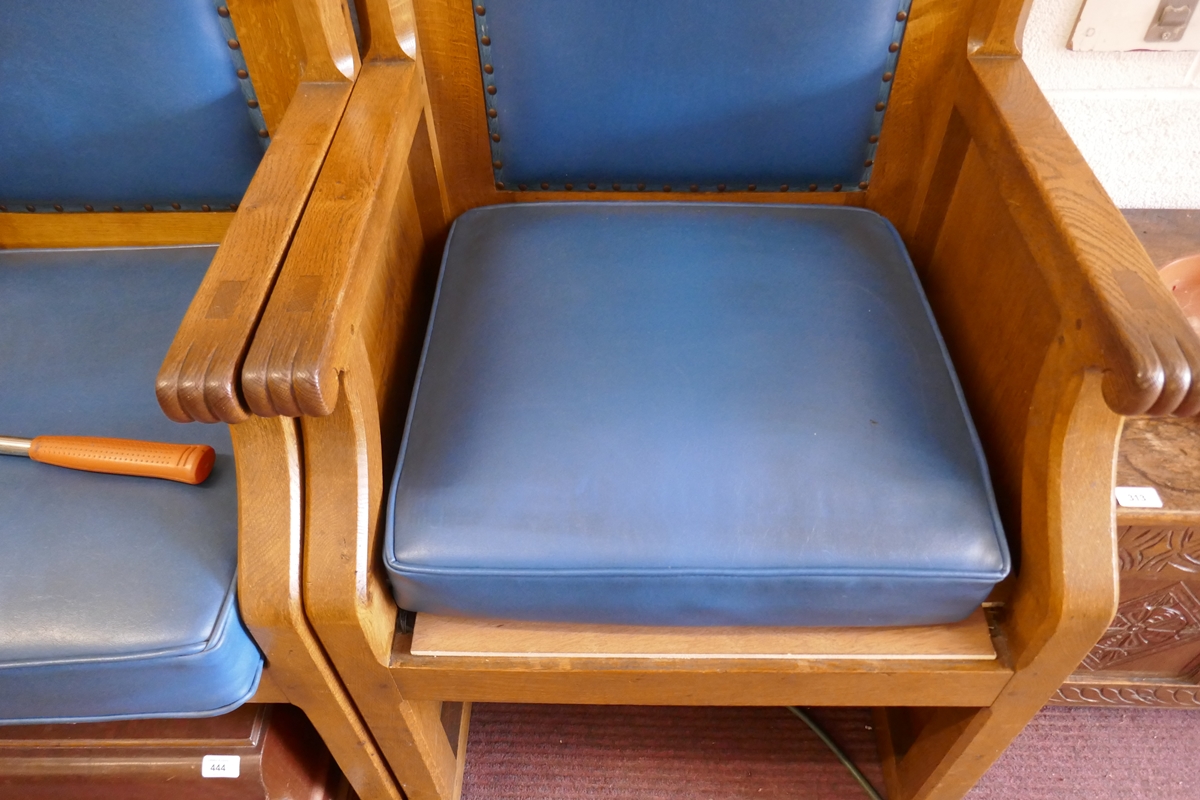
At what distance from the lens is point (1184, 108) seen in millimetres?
1010

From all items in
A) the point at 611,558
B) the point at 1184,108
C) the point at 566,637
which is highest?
the point at 1184,108

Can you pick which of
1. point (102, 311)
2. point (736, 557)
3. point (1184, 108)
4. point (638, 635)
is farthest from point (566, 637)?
point (1184, 108)

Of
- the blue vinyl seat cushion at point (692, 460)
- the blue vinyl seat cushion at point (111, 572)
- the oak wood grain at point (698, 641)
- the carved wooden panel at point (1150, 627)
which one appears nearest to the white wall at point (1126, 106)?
the blue vinyl seat cushion at point (692, 460)

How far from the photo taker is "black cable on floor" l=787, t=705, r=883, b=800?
3.27 ft

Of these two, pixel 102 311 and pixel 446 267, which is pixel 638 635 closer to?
pixel 446 267

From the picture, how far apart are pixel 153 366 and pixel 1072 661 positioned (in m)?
0.87

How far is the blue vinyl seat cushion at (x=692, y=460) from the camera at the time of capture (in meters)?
0.64

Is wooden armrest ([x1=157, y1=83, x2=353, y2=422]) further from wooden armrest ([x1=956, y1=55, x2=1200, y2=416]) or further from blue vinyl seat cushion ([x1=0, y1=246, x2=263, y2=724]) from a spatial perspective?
wooden armrest ([x1=956, y1=55, x2=1200, y2=416])

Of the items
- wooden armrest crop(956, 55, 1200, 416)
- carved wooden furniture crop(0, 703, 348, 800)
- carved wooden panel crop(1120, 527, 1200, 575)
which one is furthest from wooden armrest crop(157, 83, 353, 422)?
carved wooden panel crop(1120, 527, 1200, 575)

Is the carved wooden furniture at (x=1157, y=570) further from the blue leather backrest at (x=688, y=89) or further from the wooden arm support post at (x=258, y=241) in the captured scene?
the wooden arm support post at (x=258, y=241)

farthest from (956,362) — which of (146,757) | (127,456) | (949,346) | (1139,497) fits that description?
(146,757)

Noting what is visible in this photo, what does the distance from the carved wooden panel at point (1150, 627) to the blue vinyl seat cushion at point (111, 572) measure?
2.97 ft

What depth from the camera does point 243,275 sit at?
585 mm

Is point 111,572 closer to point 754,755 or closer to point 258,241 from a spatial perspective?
point 258,241
